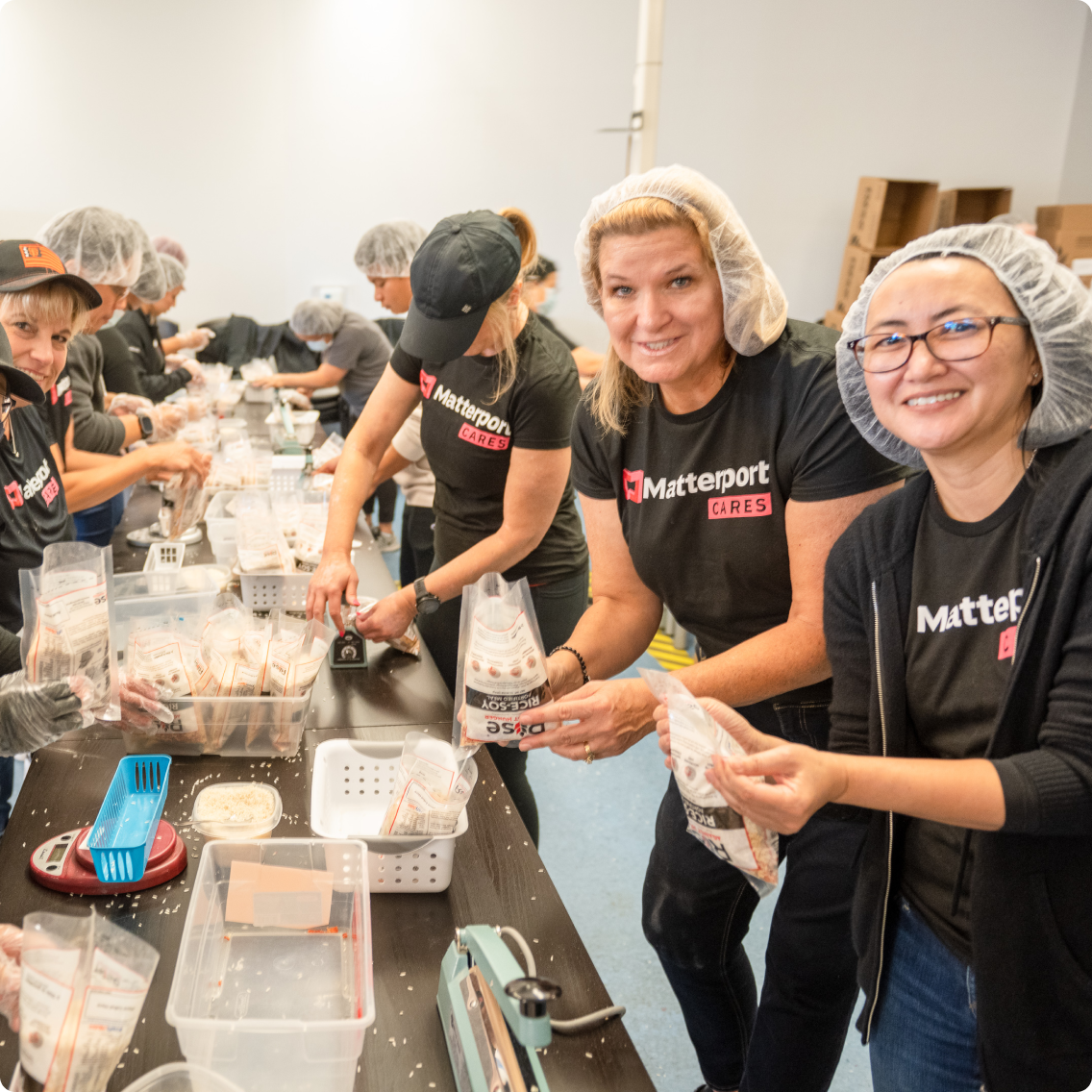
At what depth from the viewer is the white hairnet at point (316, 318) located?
564 centimetres

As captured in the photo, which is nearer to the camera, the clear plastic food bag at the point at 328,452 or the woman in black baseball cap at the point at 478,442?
the woman in black baseball cap at the point at 478,442

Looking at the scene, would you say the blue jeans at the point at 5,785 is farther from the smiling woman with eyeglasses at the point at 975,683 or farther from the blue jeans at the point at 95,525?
the smiling woman with eyeglasses at the point at 975,683

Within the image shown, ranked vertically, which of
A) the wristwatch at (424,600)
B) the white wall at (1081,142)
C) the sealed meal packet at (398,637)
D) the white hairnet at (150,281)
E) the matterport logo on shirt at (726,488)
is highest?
the white wall at (1081,142)

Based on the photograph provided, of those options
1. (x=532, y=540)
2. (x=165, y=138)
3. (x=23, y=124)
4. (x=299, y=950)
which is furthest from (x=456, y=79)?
(x=299, y=950)

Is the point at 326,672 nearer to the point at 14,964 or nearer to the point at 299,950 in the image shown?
the point at 299,950

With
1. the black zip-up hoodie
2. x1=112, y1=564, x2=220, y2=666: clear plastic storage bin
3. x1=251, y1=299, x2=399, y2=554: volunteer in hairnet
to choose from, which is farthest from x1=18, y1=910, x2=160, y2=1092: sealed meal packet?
x1=251, y1=299, x2=399, y2=554: volunteer in hairnet

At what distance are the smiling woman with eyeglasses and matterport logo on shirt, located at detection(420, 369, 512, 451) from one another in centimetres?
101

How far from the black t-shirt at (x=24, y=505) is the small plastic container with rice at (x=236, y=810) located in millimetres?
697

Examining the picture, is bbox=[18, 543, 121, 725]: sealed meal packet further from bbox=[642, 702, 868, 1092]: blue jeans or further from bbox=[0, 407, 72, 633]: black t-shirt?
bbox=[642, 702, 868, 1092]: blue jeans

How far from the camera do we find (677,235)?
1.41 meters

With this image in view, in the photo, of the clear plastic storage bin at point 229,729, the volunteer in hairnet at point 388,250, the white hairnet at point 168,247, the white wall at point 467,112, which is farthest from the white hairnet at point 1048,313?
the white wall at point 467,112

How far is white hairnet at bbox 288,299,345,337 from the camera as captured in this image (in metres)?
5.64

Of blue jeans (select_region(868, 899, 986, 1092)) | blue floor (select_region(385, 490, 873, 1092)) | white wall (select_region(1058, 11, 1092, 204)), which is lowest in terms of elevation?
blue floor (select_region(385, 490, 873, 1092))

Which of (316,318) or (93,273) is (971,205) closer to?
(316,318)
